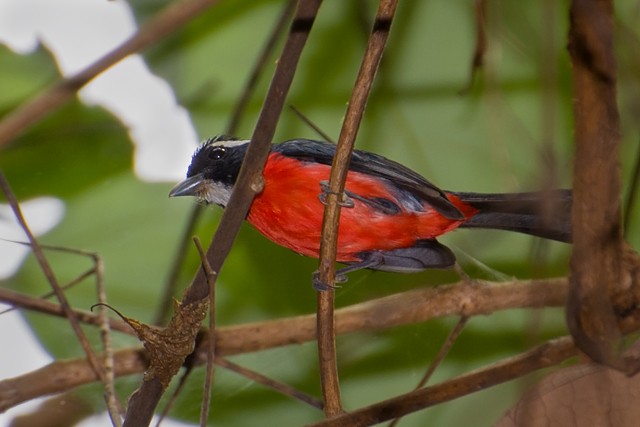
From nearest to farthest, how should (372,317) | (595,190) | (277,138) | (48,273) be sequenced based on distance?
(595,190) → (48,273) → (372,317) → (277,138)

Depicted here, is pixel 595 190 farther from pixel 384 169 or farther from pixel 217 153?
pixel 217 153

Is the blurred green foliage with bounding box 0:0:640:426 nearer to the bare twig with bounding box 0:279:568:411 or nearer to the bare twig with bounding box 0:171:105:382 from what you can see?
the bare twig with bounding box 0:279:568:411

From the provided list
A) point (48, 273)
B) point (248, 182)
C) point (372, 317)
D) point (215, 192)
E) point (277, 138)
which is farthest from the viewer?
point (277, 138)

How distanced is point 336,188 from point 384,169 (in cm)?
56

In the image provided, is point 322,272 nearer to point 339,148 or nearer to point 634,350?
point 339,148

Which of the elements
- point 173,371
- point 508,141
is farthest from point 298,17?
point 508,141

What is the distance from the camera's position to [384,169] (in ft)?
6.84

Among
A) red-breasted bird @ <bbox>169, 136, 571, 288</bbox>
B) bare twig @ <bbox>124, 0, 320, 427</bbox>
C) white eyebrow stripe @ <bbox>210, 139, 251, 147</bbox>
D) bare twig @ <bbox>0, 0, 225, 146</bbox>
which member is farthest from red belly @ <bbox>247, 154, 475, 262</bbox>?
bare twig @ <bbox>0, 0, 225, 146</bbox>

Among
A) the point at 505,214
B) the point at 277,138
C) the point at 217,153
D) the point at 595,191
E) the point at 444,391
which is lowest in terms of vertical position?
the point at 444,391

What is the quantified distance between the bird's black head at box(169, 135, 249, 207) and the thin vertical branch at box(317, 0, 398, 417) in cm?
67

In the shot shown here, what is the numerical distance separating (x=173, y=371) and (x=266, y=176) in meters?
0.77

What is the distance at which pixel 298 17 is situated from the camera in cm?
123

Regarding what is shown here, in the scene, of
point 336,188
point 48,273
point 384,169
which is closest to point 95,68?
point 336,188

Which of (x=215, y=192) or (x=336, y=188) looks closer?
(x=336, y=188)
